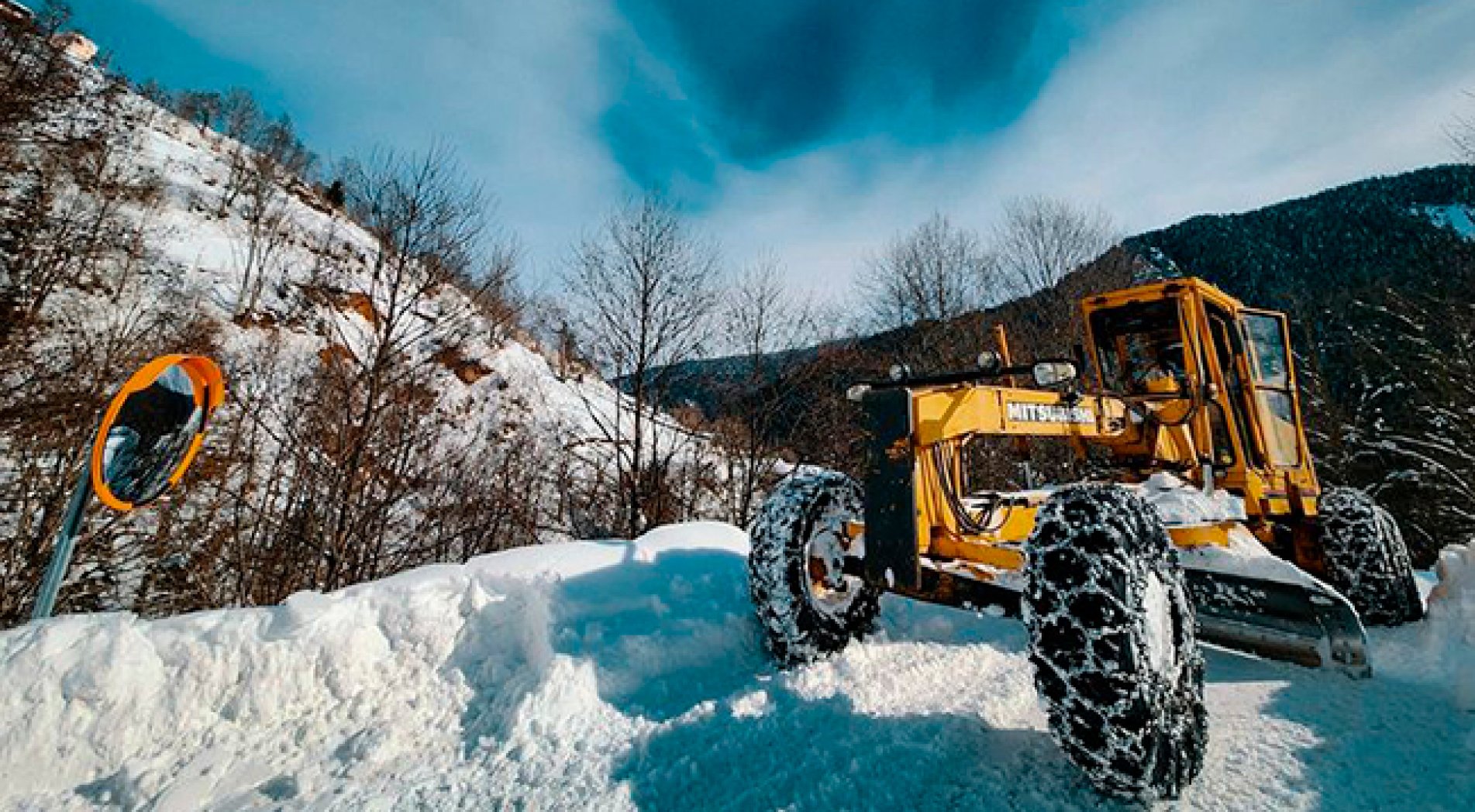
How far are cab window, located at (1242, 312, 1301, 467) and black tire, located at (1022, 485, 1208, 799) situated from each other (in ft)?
13.7

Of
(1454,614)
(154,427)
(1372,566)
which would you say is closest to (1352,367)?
(1372,566)

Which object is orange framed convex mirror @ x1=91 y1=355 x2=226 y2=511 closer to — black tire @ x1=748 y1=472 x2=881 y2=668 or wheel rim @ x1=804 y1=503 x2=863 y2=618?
black tire @ x1=748 y1=472 x2=881 y2=668

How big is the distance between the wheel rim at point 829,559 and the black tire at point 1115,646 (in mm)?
1378

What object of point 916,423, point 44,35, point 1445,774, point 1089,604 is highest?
point 44,35

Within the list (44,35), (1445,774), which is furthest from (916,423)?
(44,35)

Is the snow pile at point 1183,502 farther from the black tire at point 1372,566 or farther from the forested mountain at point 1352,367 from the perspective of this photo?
the forested mountain at point 1352,367

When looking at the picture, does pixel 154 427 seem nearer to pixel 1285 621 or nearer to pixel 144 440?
pixel 144 440

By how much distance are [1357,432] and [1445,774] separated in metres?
20.7

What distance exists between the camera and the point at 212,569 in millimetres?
6871

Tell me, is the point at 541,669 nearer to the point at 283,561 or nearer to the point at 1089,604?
the point at 1089,604

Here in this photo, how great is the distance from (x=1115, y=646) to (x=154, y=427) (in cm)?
377

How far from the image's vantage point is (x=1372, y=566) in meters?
4.80

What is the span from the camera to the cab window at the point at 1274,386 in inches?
219

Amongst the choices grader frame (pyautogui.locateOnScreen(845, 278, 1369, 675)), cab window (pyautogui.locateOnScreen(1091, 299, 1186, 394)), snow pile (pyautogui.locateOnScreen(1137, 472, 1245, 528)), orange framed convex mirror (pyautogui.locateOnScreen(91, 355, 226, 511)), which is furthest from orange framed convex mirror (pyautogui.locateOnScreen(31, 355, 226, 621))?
cab window (pyautogui.locateOnScreen(1091, 299, 1186, 394))
